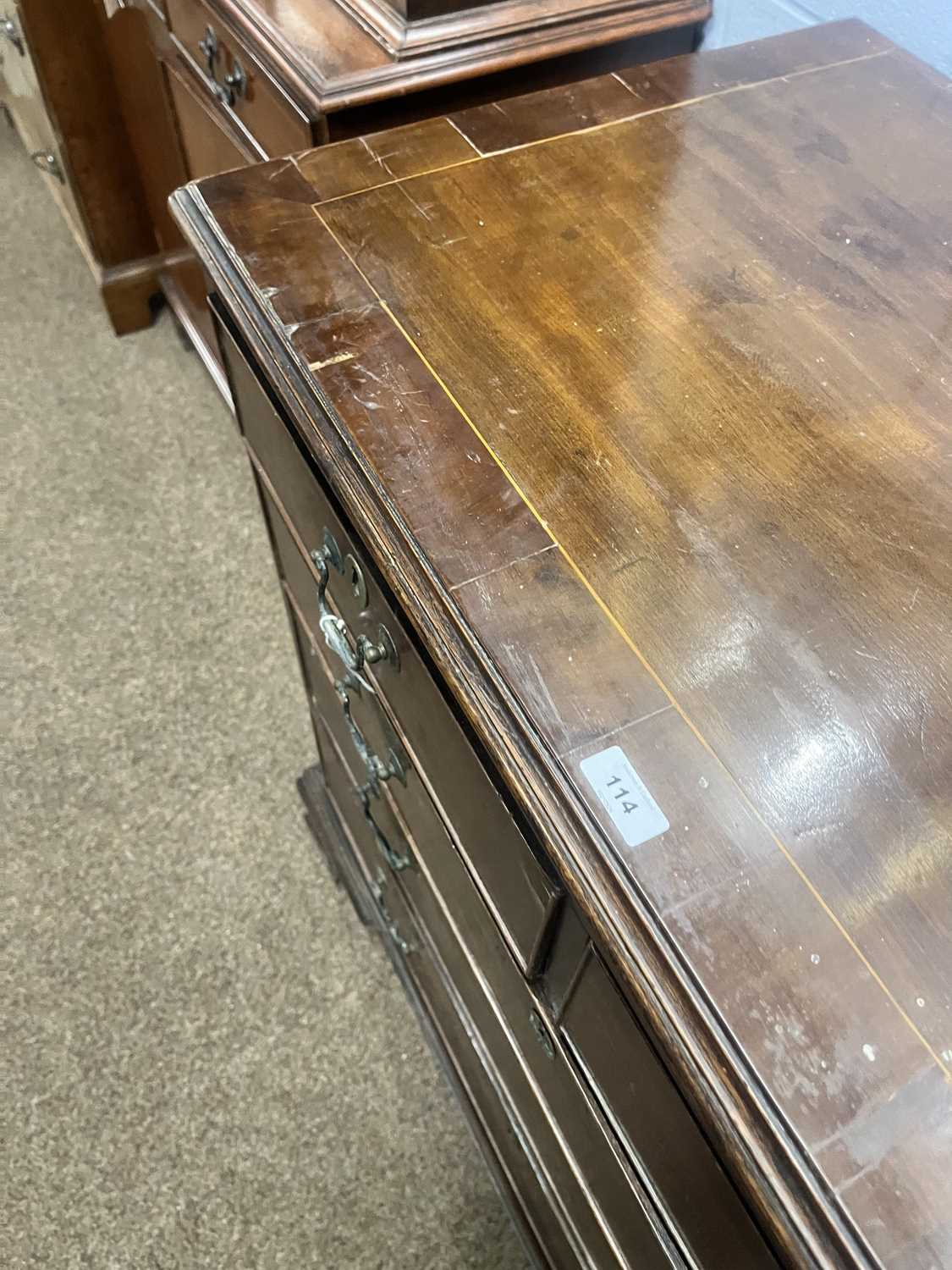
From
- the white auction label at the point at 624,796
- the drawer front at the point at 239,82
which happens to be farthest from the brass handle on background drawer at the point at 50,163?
the white auction label at the point at 624,796

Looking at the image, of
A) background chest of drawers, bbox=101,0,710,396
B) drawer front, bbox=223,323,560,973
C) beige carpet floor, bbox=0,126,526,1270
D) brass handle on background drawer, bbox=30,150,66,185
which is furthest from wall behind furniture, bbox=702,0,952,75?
brass handle on background drawer, bbox=30,150,66,185

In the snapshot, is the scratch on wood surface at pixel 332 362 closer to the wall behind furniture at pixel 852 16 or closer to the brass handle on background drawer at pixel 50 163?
the wall behind furniture at pixel 852 16

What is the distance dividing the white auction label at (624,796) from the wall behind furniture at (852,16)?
68 cm

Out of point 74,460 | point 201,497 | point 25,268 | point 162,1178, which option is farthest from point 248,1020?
point 25,268

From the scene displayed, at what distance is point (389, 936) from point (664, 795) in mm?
752

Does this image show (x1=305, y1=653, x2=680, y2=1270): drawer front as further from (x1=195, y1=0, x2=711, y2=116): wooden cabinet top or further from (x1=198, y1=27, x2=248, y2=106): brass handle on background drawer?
(x1=198, y1=27, x2=248, y2=106): brass handle on background drawer

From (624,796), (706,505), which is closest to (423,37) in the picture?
(706,505)

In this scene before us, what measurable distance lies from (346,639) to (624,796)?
0.89 ft

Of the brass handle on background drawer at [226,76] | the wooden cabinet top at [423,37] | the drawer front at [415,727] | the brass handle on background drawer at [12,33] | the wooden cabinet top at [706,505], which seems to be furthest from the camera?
the brass handle on background drawer at [12,33]

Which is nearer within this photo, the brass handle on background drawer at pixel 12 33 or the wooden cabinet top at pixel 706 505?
the wooden cabinet top at pixel 706 505

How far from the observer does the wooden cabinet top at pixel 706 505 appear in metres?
0.32

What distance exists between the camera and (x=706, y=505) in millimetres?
434

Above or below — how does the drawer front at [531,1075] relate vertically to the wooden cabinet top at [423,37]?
below

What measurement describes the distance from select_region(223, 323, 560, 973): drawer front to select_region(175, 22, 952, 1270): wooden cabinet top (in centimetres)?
8
